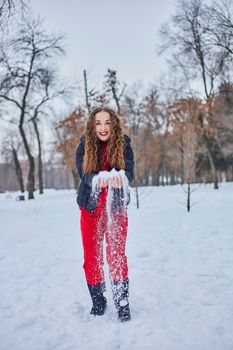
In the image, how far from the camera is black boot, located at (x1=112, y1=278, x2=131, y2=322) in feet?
9.41

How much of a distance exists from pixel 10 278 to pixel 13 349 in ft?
6.14

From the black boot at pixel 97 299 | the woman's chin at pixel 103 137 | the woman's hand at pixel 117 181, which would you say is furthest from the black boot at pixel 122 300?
the woman's chin at pixel 103 137

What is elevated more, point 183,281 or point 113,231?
point 113,231

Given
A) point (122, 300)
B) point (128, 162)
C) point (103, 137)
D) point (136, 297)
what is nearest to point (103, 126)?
point (103, 137)

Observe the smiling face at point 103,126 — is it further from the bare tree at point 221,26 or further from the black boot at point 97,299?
the bare tree at point 221,26

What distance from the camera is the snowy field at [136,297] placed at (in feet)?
Answer: 8.45

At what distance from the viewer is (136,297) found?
341 cm

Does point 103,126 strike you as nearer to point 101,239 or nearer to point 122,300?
point 101,239

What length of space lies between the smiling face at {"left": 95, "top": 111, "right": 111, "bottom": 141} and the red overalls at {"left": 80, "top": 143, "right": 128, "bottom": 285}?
0.12 m

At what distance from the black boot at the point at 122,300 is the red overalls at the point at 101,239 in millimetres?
56

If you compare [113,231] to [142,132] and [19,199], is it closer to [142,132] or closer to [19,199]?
[19,199]

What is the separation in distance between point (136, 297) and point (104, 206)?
3.90ft

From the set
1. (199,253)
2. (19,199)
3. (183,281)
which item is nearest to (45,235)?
(199,253)

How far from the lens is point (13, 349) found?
8.27 feet
